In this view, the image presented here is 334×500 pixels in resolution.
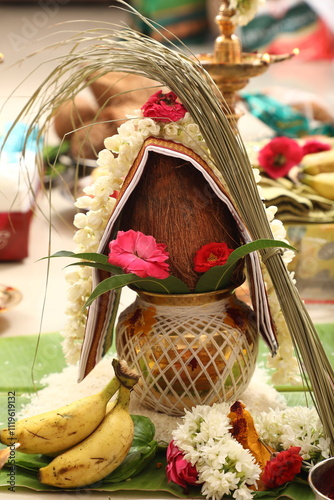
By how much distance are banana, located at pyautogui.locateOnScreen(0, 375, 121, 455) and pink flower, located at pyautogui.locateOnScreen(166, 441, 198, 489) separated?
9 centimetres

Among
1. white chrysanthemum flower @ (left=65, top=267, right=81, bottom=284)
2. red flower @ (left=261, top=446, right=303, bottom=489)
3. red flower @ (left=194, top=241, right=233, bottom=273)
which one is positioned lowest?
red flower @ (left=261, top=446, right=303, bottom=489)

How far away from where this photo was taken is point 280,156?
5.87 feet

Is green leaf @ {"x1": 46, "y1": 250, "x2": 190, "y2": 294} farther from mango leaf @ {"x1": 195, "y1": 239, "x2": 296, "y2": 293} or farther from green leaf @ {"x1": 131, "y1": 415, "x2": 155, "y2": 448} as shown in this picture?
green leaf @ {"x1": 131, "y1": 415, "x2": 155, "y2": 448}

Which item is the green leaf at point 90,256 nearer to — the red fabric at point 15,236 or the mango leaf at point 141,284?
the mango leaf at point 141,284

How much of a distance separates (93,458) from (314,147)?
1.19m

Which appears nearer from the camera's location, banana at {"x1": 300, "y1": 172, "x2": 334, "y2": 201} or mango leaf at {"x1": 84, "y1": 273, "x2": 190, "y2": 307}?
mango leaf at {"x1": 84, "y1": 273, "x2": 190, "y2": 307}

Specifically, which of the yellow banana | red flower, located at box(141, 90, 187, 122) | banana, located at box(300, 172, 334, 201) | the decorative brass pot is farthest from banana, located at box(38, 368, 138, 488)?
banana, located at box(300, 172, 334, 201)

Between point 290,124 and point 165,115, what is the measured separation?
148cm

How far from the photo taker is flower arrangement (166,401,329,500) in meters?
0.91

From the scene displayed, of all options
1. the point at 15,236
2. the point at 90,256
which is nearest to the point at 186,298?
the point at 90,256

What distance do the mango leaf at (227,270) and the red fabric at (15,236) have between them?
0.94 m

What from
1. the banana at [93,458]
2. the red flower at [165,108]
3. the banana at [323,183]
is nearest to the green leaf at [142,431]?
the banana at [93,458]

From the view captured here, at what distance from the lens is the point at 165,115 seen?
3.37 ft

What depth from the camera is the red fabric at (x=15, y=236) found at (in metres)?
1.91
